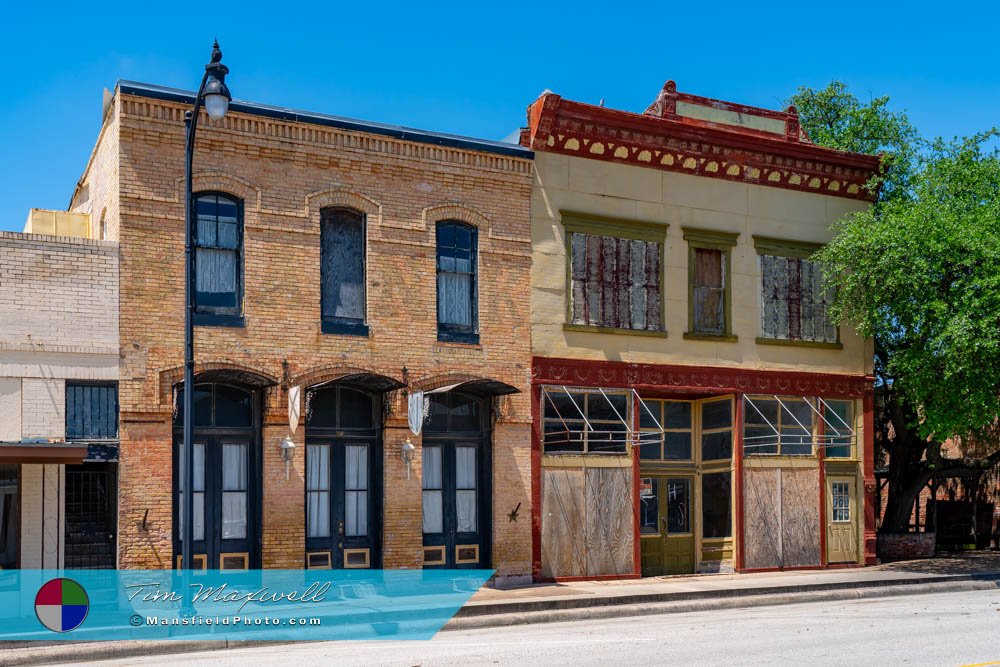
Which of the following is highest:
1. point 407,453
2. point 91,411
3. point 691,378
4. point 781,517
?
point 691,378

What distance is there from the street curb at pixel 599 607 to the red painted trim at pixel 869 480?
2.39 meters

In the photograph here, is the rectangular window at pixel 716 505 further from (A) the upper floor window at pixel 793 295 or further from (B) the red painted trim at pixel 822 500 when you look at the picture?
(A) the upper floor window at pixel 793 295

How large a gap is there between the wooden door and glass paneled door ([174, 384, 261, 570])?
487 inches

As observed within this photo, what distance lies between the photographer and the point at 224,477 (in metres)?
18.8

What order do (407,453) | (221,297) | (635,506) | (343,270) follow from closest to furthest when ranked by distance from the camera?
A: (221,297) < (407,453) < (343,270) < (635,506)

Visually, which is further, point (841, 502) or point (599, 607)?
point (841, 502)

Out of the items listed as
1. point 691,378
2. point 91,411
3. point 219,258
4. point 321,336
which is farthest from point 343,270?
point 691,378

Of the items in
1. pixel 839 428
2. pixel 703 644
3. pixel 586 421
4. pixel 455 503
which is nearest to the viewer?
pixel 703 644

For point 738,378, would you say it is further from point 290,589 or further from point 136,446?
point 136,446

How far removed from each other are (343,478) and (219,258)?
4262mm

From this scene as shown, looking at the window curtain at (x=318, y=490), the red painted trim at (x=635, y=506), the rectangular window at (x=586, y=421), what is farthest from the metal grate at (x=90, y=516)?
the red painted trim at (x=635, y=506)

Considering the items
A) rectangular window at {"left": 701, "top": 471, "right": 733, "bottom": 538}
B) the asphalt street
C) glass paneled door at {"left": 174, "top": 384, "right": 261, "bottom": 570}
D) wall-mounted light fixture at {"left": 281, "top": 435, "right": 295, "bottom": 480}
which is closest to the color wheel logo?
glass paneled door at {"left": 174, "top": 384, "right": 261, "bottom": 570}

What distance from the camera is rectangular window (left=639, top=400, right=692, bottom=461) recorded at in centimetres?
2323

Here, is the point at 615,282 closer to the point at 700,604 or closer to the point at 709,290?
the point at 709,290
